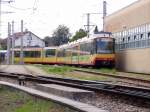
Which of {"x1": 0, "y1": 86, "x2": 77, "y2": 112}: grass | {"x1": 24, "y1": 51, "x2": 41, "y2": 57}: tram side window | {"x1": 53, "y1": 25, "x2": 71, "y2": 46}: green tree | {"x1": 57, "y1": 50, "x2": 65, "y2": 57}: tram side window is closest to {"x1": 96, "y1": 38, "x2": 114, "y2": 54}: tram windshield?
{"x1": 57, "y1": 50, "x2": 65, "y2": 57}: tram side window

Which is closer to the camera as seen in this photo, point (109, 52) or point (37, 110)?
point (37, 110)

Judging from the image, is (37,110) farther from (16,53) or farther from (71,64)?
(16,53)

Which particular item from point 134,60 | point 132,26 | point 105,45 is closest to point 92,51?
point 105,45

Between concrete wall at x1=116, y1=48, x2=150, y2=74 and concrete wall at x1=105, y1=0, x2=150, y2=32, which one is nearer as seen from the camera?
concrete wall at x1=116, y1=48, x2=150, y2=74

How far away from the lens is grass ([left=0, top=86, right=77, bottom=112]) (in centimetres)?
1177

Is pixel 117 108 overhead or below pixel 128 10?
below

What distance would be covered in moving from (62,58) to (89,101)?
4939cm

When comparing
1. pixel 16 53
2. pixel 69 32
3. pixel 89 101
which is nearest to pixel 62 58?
pixel 16 53

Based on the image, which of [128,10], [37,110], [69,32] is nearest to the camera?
[37,110]

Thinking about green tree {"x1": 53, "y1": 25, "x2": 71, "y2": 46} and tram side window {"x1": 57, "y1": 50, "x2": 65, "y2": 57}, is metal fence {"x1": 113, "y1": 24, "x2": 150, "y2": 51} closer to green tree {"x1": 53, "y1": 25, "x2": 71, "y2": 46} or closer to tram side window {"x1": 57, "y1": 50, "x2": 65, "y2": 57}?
tram side window {"x1": 57, "y1": 50, "x2": 65, "y2": 57}

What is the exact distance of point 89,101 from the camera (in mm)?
13523

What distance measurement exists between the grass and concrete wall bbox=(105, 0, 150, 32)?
30586 millimetres

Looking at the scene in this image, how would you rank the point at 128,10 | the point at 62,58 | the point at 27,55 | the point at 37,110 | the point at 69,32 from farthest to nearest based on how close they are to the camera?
the point at 69,32, the point at 27,55, the point at 62,58, the point at 128,10, the point at 37,110

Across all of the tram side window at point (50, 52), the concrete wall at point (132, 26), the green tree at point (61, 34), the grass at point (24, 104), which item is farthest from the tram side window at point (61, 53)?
the green tree at point (61, 34)
